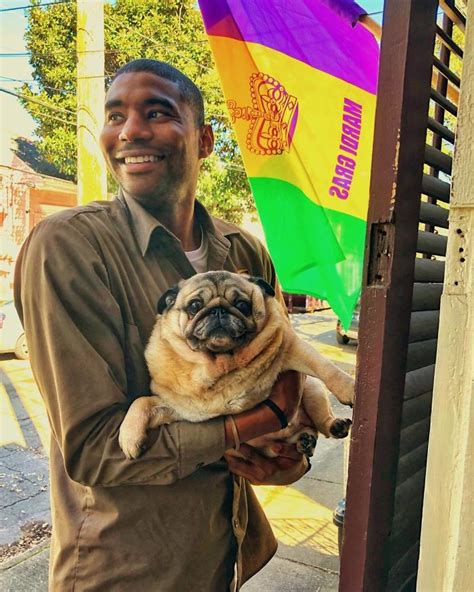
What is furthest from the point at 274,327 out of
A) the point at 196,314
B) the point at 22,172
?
the point at 22,172

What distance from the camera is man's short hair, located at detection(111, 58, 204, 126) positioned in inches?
62.8

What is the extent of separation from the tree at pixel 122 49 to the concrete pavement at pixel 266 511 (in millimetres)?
4032

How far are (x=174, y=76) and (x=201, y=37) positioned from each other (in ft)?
28.0

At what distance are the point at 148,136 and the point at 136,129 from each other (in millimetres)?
42

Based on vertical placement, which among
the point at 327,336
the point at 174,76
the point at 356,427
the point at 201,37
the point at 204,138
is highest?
the point at 201,37

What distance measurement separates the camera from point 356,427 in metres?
1.15

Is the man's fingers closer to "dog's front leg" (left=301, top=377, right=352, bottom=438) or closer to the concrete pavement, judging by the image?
"dog's front leg" (left=301, top=377, right=352, bottom=438)

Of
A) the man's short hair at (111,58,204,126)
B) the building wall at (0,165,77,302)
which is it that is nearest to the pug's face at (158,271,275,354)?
the man's short hair at (111,58,204,126)

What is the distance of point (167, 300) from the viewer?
1610 mm

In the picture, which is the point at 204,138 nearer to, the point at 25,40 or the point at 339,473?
the point at 339,473

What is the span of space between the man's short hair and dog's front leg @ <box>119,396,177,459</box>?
3.16 feet

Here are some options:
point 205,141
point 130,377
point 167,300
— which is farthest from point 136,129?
point 130,377

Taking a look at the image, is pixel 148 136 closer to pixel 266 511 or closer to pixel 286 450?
pixel 286 450

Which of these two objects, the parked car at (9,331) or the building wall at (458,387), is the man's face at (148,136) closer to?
the building wall at (458,387)
